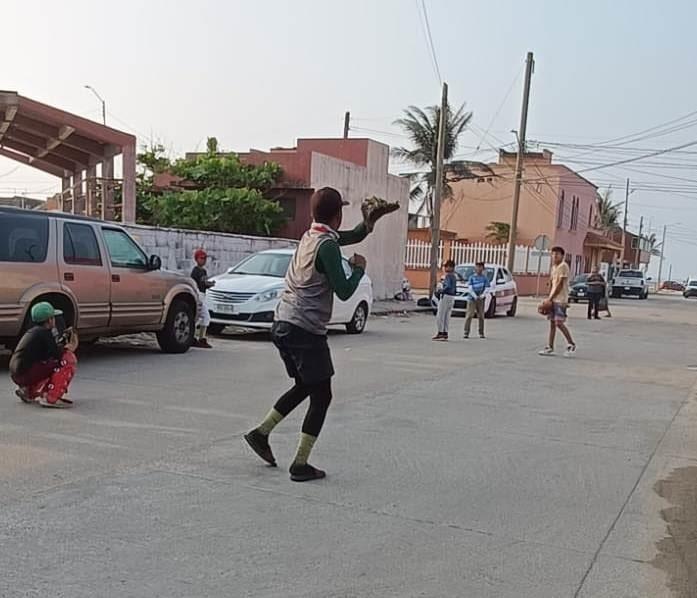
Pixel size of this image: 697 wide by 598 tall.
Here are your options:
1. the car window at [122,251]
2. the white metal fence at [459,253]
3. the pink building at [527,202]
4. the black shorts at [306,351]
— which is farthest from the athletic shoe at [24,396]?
the pink building at [527,202]

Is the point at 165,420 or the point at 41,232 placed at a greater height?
the point at 41,232

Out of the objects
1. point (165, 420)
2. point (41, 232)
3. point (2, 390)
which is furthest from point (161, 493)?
point (41, 232)

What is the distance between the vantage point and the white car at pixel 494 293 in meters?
25.0

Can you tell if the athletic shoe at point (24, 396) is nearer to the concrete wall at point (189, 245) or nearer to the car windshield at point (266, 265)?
the concrete wall at point (189, 245)

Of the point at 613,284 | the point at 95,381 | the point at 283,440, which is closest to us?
the point at 283,440

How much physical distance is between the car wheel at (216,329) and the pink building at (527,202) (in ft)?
120

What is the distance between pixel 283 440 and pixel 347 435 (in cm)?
67

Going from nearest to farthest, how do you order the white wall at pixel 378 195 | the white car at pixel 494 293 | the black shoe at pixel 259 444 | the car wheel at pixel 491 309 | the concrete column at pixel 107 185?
A: 1. the black shoe at pixel 259 444
2. the concrete column at pixel 107 185
3. the white car at pixel 494 293
4. the car wheel at pixel 491 309
5. the white wall at pixel 378 195

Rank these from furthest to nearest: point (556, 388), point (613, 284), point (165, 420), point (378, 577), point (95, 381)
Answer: point (613, 284) < point (556, 388) < point (95, 381) < point (165, 420) < point (378, 577)

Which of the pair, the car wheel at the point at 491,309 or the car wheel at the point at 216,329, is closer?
the car wheel at the point at 216,329

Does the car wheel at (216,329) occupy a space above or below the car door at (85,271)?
below

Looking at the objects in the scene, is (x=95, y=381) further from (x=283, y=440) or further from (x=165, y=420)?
(x=283, y=440)

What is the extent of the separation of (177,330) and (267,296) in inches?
103

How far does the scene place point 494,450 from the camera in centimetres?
742
